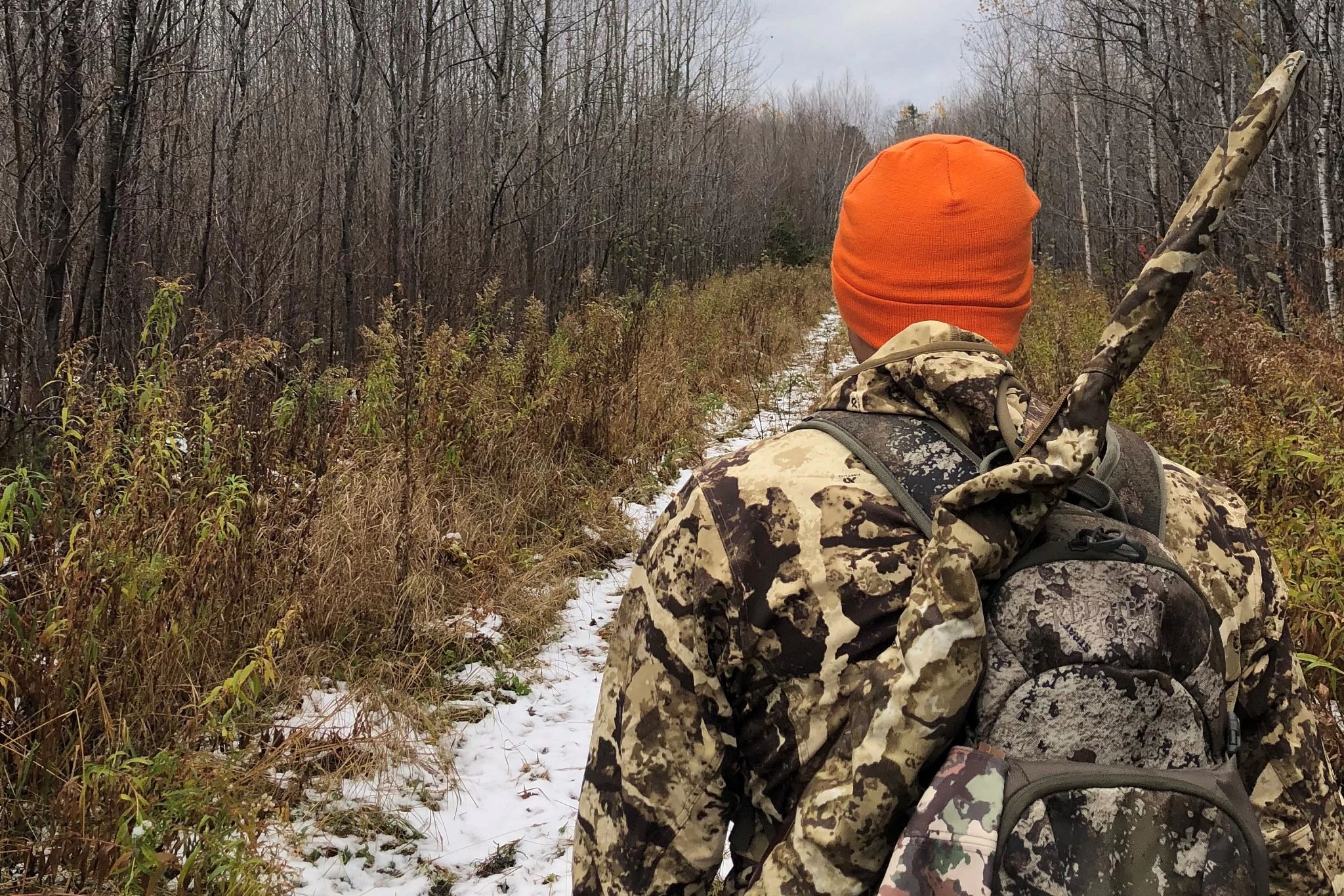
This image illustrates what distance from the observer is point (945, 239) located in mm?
1063

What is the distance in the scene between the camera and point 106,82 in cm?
441

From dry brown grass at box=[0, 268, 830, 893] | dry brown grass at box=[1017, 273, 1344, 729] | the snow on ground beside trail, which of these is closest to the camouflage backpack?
dry brown grass at box=[0, 268, 830, 893]

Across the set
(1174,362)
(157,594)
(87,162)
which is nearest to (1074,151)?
(1174,362)

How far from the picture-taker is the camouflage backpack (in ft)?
2.57

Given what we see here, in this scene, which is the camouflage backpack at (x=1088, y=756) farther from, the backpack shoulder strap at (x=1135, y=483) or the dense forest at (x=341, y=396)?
the dense forest at (x=341, y=396)

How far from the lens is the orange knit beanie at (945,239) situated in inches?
41.7

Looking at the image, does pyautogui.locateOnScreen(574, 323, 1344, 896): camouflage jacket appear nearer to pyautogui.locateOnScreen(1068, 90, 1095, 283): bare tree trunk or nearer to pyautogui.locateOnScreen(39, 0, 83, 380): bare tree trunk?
pyautogui.locateOnScreen(39, 0, 83, 380): bare tree trunk

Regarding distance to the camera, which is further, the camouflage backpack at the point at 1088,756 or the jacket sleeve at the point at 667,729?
the jacket sleeve at the point at 667,729

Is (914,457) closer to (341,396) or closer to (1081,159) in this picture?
(341,396)

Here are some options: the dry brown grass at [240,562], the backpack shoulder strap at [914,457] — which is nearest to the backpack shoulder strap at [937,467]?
the backpack shoulder strap at [914,457]

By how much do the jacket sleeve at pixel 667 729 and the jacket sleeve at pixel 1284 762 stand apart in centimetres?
67

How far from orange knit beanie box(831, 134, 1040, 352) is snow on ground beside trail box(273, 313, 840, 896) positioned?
229 cm

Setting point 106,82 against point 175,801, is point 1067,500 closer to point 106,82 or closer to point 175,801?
point 175,801

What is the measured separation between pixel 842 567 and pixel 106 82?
5053 millimetres
